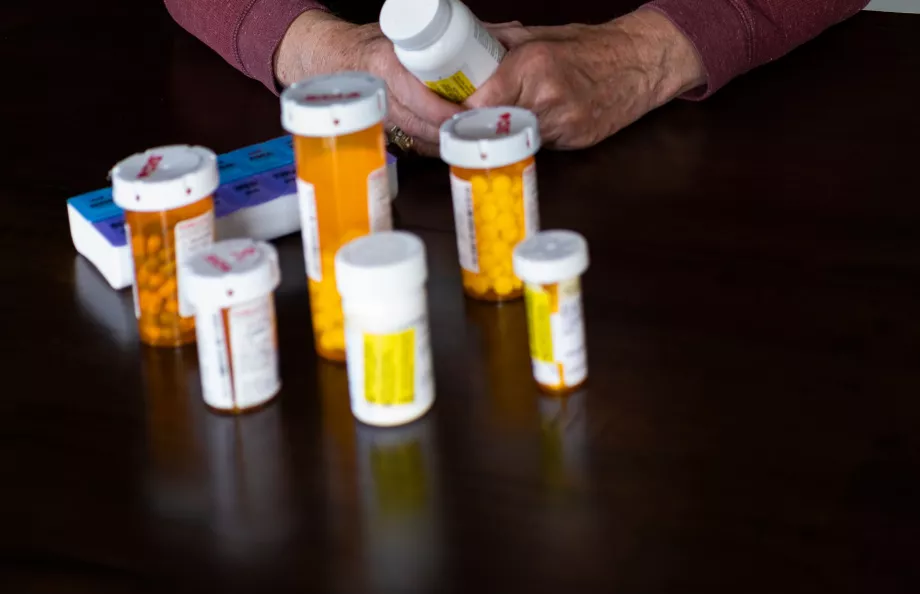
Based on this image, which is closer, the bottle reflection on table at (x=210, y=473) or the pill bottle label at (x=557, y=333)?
the bottle reflection on table at (x=210, y=473)

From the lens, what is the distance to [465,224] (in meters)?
1.08

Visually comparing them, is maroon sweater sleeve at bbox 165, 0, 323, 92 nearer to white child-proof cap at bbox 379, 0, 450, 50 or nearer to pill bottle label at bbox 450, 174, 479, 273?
white child-proof cap at bbox 379, 0, 450, 50

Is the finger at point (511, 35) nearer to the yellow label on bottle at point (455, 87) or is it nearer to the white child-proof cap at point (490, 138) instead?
the yellow label on bottle at point (455, 87)

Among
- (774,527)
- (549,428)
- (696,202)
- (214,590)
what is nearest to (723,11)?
A: (696,202)

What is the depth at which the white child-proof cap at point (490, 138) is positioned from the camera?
3.44 feet

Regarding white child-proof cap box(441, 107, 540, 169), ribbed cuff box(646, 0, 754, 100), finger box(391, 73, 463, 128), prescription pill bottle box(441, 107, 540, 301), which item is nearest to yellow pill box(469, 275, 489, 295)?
prescription pill bottle box(441, 107, 540, 301)

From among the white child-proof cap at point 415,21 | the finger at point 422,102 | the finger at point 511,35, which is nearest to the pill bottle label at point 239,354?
the white child-proof cap at point 415,21

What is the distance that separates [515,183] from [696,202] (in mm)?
266

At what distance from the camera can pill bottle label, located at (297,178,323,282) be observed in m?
0.98

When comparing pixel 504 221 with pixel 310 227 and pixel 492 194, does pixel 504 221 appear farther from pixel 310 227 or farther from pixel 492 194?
pixel 310 227

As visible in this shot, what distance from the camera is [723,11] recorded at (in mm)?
1569

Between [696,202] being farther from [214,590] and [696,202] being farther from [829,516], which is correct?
[214,590]

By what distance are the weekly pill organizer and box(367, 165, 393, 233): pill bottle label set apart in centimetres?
22

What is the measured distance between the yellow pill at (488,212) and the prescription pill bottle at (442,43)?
19 centimetres
